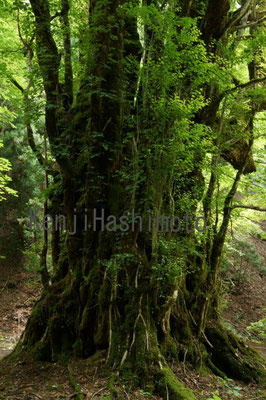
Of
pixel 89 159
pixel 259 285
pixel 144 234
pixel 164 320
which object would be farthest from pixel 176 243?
pixel 259 285

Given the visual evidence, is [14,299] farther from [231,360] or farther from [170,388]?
[170,388]

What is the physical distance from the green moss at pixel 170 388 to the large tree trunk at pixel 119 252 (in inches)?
0.6

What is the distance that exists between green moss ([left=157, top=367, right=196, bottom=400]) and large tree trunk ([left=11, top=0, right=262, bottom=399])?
1cm

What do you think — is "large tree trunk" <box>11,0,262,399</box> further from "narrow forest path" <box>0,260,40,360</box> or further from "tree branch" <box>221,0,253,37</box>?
"narrow forest path" <box>0,260,40,360</box>

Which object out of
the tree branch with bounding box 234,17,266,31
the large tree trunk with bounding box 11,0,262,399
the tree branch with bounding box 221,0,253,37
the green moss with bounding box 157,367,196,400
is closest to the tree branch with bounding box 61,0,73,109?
the large tree trunk with bounding box 11,0,262,399

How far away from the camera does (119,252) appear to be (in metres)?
5.36

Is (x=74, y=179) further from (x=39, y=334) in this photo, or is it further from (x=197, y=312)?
(x=197, y=312)

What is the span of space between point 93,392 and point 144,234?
7.83ft

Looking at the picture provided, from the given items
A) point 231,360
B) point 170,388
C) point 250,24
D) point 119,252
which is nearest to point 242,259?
point 231,360

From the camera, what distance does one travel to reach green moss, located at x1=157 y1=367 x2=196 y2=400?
4348mm

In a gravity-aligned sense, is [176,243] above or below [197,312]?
above

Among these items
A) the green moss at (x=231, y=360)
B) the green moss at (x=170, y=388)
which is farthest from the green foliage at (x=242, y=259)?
the green moss at (x=170, y=388)

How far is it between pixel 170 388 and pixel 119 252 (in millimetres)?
1992

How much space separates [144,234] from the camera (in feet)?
18.5
